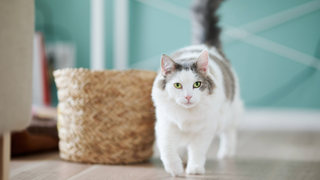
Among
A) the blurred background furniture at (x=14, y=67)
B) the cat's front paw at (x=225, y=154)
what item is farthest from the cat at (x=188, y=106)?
the blurred background furniture at (x=14, y=67)

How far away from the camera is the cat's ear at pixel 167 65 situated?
4.14 feet

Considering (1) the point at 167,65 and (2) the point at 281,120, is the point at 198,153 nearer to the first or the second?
(1) the point at 167,65

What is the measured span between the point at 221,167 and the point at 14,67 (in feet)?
3.50

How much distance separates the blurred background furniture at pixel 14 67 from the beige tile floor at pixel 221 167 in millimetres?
397

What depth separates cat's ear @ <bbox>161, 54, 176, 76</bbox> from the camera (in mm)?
1261

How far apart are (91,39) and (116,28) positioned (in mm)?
299

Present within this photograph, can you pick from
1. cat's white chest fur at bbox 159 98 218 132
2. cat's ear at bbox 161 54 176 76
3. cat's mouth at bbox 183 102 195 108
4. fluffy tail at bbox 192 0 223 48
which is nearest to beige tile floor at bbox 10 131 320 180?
cat's white chest fur at bbox 159 98 218 132

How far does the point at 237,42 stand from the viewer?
3133 millimetres

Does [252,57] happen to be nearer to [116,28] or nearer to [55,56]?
[116,28]

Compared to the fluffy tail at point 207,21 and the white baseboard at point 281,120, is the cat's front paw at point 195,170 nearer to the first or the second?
the fluffy tail at point 207,21

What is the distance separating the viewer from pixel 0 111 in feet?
2.79

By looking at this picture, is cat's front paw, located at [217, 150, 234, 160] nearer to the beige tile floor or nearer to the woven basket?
the beige tile floor

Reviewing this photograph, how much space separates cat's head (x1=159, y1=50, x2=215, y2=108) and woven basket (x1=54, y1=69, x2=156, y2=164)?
0.27 m

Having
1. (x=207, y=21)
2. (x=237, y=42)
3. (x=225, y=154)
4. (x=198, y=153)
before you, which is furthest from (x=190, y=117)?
(x=237, y=42)
